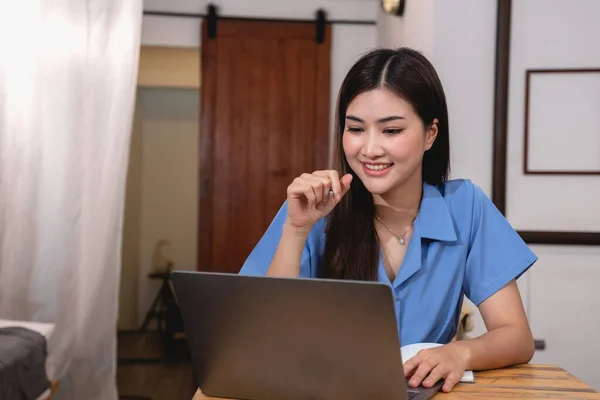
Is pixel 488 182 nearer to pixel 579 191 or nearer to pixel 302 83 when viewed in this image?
pixel 579 191

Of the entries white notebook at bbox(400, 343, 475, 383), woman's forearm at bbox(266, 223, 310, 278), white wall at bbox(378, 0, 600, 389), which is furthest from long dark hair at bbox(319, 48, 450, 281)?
white wall at bbox(378, 0, 600, 389)

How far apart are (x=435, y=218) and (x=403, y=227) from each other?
Result: 3.1 inches

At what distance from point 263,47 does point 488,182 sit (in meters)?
2.10

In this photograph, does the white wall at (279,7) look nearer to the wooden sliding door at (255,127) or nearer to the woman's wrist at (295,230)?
the wooden sliding door at (255,127)

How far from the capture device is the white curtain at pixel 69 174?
9.02 ft

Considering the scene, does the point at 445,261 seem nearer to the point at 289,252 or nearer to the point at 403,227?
the point at 403,227

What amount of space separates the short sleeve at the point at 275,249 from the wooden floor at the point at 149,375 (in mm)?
2264

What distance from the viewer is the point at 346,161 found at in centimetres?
132

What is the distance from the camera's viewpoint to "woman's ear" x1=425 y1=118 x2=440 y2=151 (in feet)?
4.13

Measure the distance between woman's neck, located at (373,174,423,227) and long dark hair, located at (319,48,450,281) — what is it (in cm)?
3

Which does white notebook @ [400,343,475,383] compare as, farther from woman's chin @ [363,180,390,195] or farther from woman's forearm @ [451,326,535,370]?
woman's chin @ [363,180,390,195]

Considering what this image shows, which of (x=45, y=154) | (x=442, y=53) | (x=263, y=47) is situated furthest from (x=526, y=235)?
(x=263, y=47)

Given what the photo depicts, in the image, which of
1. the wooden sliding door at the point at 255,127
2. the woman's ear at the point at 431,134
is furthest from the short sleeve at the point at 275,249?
the wooden sliding door at the point at 255,127

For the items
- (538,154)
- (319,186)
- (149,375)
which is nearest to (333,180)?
(319,186)
